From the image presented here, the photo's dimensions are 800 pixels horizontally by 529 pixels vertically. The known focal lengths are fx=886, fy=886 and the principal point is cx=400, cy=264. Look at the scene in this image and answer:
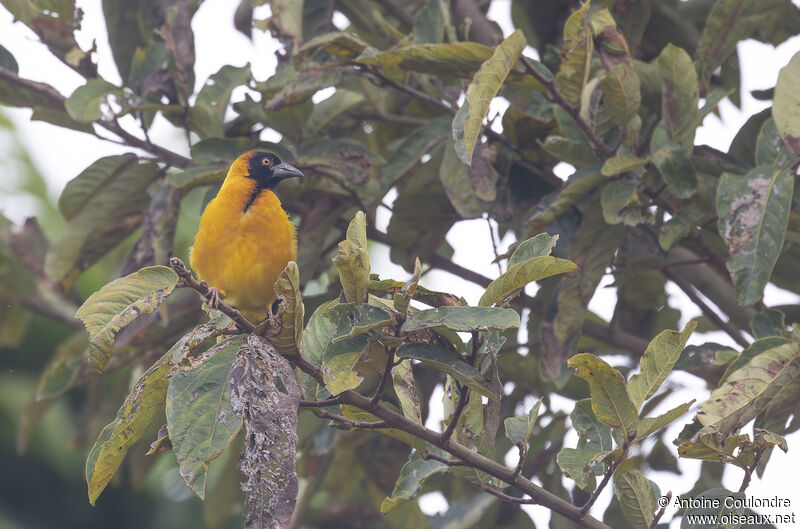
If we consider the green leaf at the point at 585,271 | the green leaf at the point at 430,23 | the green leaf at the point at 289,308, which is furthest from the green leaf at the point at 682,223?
the green leaf at the point at 289,308

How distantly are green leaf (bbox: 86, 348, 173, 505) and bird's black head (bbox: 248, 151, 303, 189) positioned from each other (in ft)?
5.00

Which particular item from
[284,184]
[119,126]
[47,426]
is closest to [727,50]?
[284,184]

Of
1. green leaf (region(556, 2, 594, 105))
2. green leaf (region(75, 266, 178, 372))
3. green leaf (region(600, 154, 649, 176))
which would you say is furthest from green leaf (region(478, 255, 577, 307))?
green leaf (region(556, 2, 594, 105))

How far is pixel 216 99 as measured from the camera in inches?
129

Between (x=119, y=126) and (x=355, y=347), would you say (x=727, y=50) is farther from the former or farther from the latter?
(x=119, y=126)

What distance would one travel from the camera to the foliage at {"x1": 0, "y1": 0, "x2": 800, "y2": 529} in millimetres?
1764

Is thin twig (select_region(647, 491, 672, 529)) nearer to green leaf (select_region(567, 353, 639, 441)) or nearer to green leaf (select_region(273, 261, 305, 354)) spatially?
green leaf (select_region(567, 353, 639, 441))

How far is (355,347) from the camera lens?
5.80 feet

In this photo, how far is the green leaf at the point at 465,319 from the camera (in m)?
1.65

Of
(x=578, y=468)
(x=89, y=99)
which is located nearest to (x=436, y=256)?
(x=89, y=99)

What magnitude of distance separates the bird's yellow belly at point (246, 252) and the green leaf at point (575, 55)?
1040 millimetres

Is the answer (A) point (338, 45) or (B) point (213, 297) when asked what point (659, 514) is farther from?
(A) point (338, 45)

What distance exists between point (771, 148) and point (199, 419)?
179cm

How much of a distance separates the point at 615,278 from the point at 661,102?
2.06 feet
